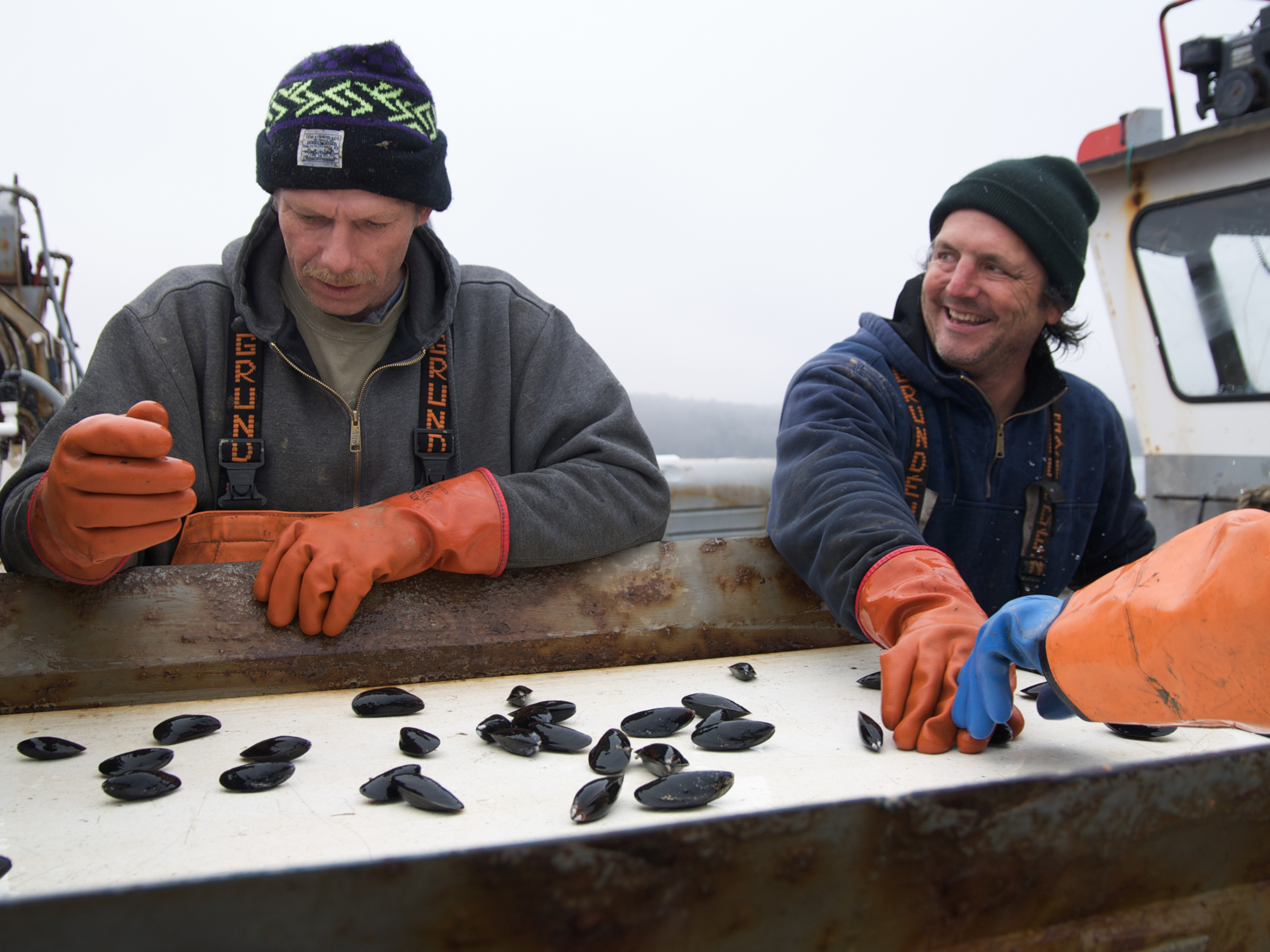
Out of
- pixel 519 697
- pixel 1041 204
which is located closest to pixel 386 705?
pixel 519 697

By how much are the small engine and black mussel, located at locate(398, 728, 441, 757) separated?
3.67 metres

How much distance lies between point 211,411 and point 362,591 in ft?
2.22

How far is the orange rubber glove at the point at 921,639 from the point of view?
1335 mm

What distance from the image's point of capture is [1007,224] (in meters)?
2.43

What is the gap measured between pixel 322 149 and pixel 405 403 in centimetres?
57

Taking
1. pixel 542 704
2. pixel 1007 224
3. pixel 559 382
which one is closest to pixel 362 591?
pixel 542 704

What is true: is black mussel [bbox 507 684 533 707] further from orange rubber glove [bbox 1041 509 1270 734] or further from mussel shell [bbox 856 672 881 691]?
orange rubber glove [bbox 1041 509 1270 734]

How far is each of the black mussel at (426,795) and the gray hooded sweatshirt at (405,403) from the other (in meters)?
0.74

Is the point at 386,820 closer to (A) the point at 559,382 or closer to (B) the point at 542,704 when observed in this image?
(B) the point at 542,704

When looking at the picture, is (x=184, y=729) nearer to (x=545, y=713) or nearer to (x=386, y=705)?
(x=386, y=705)

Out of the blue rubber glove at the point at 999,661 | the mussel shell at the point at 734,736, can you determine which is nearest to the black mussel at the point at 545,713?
the mussel shell at the point at 734,736

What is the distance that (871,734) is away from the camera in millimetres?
1324

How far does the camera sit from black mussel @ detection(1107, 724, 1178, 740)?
1.35 m

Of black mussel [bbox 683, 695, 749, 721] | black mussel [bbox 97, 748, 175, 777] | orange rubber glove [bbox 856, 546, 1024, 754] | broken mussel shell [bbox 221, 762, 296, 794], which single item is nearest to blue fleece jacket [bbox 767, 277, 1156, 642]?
orange rubber glove [bbox 856, 546, 1024, 754]
